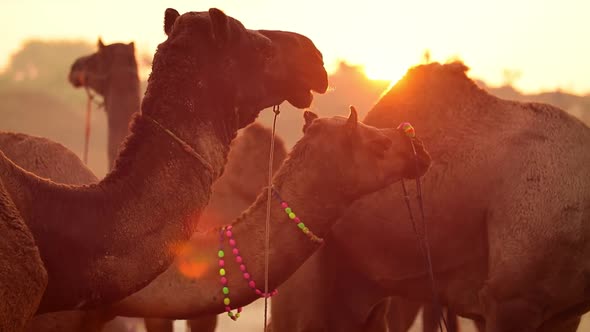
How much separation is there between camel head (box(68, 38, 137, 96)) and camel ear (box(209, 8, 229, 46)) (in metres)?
5.23

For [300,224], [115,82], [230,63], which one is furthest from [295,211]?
[115,82]

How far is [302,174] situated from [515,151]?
6.00 ft

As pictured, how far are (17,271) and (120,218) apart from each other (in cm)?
49

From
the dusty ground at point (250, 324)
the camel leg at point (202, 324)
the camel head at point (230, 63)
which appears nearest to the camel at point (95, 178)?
the camel leg at point (202, 324)

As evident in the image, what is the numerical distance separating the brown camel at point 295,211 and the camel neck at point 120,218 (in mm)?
738

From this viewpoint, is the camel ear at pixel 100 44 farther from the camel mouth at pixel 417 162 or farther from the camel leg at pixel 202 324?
the camel mouth at pixel 417 162

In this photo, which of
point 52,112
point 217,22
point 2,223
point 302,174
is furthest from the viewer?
point 52,112

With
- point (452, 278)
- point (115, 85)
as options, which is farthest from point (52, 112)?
point (452, 278)

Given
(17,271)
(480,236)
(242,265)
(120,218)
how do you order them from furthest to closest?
(480,236) → (242,265) → (120,218) → (17,271)

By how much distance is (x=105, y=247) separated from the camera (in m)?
3.08

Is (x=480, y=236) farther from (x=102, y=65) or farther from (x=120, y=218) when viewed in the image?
(x=102, y=65)

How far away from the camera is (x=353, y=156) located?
4426mm

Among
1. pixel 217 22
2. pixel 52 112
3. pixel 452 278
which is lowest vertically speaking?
pixel 452 278

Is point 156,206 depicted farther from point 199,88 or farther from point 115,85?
point 115,85
